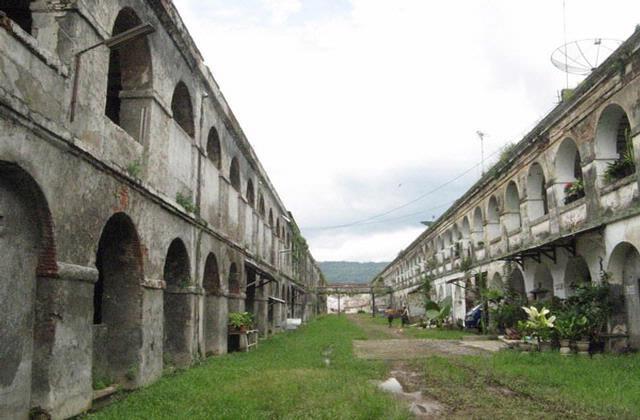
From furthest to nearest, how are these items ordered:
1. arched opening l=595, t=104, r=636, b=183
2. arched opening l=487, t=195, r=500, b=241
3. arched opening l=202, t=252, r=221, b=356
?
1. arched opening l=487, t=195, r=500, b=241
2. arched opening l=202, t=252, r=221, b=356
3. arched opening l=595, t=104, r=636, b=183

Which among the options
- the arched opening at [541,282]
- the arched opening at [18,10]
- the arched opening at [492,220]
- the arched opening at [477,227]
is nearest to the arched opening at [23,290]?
the arched opening at [18,10]

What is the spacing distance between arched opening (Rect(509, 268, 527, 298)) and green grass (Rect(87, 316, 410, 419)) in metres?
9.66

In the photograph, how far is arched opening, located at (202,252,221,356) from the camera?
43.9ft

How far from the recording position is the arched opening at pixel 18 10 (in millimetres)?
8157

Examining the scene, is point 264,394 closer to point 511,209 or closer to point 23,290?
point 23,290

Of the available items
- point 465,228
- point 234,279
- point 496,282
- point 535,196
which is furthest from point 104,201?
point 465,228

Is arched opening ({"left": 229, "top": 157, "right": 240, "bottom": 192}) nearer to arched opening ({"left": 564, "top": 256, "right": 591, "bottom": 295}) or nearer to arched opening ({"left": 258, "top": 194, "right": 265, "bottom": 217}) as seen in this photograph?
arched opening ({"left": 258, "top": 194, "right": 265, "bottom": 217})

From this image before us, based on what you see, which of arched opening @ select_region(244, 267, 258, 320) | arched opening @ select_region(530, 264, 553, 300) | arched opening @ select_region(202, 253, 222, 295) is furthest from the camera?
arched opening @ select_region(244, 267, 258, 320)

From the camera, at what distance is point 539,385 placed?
27.5 ft

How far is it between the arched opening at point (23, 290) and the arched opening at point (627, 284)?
10.8 meters

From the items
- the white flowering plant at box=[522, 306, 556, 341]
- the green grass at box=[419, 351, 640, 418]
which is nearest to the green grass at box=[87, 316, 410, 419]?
the green grass at box=[419, 351, 640, 418]

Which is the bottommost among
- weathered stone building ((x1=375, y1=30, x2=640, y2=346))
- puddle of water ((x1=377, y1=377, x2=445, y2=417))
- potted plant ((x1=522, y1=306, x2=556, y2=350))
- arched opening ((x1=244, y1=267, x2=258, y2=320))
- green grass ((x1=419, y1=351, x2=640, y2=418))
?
puddle of water ((x1=377, y1=377, x2=445, y2=417))

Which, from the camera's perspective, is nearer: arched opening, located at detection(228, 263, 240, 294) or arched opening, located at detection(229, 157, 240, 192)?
arched opening, located at detection(228, 263, 240, 294)

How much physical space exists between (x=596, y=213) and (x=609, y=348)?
2.99m
